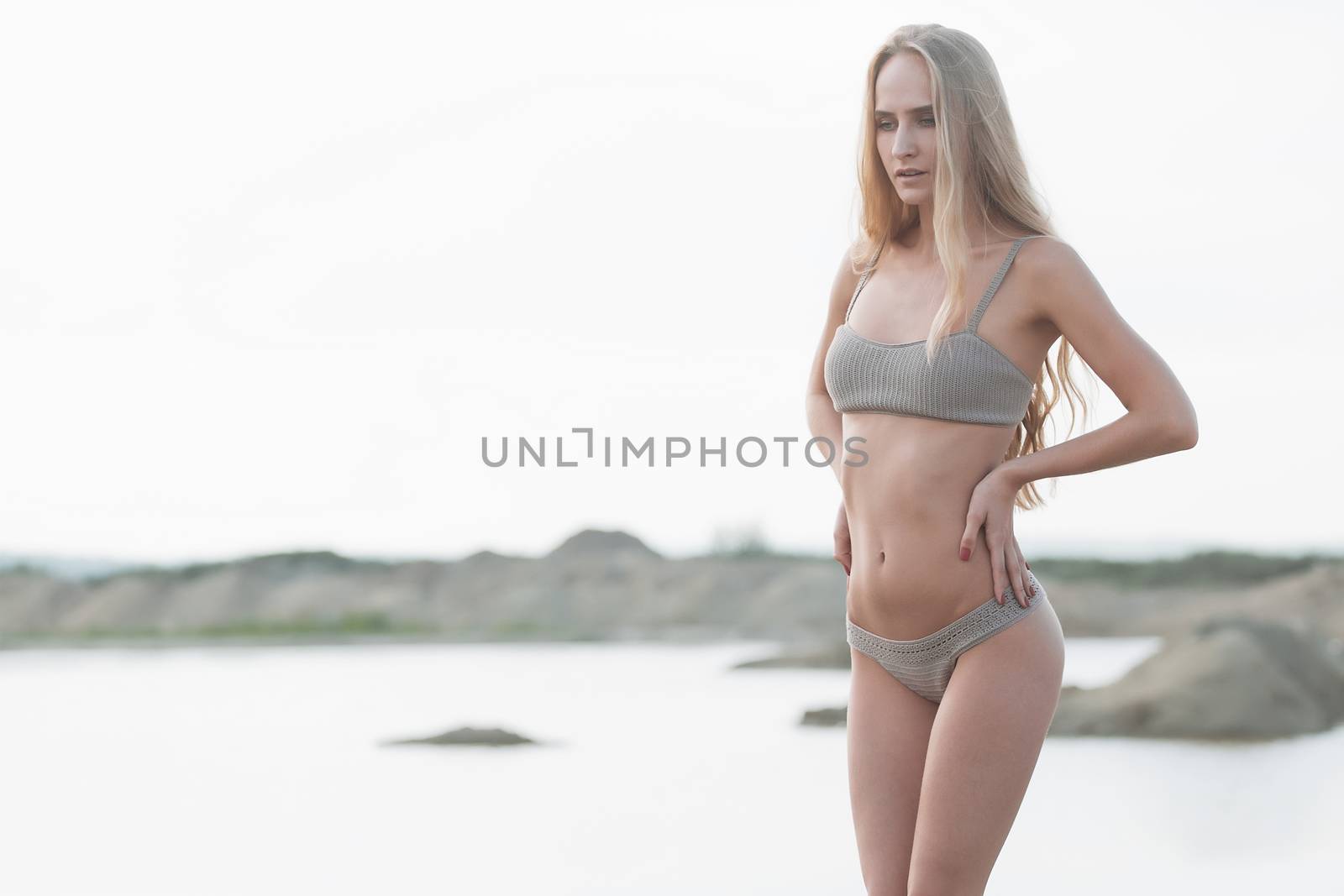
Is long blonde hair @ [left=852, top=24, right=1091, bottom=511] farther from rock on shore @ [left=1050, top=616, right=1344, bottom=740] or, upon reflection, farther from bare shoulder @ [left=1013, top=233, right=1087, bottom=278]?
rock on shore @ [left=1050, top=616, right=1344, bottom=740]

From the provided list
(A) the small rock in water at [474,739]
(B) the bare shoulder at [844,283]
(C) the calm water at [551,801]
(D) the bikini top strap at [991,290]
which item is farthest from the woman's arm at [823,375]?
(A) the small rock in water at [474,739]

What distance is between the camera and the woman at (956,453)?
1.83 m

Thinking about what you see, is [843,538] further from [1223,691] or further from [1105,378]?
[1223,691]

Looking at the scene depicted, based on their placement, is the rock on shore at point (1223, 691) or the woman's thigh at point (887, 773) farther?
the rock on shore at point (1223, 691)

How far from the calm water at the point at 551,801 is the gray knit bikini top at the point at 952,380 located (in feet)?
7.50

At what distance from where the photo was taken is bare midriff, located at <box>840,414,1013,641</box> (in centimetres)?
187

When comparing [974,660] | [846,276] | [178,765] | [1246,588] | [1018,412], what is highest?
[846,276]

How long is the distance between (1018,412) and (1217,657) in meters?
5.44

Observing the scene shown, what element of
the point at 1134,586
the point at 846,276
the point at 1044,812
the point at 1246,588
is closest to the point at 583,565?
the point at 1134,586

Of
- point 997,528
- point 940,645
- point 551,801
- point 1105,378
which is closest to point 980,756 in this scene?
point 940,645

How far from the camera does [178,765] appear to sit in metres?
6.20

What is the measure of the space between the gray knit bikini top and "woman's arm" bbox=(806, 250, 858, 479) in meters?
0.18

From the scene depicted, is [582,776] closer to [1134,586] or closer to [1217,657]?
[1217,657]

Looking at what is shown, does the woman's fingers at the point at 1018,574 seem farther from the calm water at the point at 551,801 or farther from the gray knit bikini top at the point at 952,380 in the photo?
the calm water at the point at 551,801
